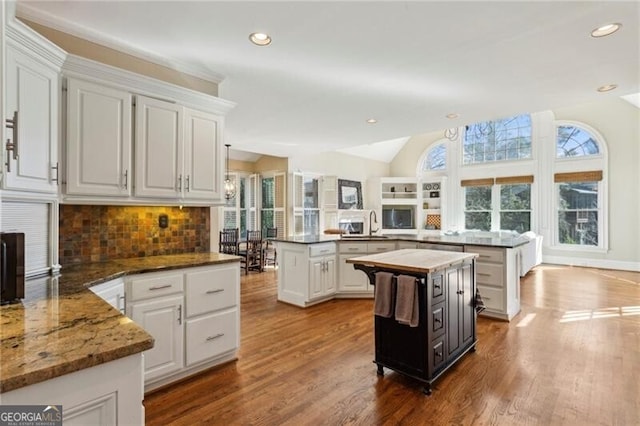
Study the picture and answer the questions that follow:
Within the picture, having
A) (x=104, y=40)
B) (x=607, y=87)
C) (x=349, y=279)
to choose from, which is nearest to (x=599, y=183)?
(x=607, y=87)

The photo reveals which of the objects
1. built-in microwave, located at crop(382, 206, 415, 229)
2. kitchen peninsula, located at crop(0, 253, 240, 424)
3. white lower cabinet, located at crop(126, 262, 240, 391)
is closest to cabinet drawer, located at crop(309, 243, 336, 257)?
white lower cabinet, located at crop(126, 262, 240, 391)

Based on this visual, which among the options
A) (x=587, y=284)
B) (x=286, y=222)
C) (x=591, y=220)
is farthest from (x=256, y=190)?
(x=591, y=220)

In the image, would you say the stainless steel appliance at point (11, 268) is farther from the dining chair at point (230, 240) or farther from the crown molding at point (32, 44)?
the dining chair at point (230, 240)

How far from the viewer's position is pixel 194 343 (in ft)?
7.90

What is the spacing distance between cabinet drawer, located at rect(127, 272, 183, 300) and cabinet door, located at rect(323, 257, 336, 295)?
2.46 metres

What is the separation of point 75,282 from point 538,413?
294 cm

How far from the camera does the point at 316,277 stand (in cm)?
436

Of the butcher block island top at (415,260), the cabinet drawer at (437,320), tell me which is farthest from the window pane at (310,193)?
the cabinet drawer at (437,320)

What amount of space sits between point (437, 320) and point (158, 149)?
2.52m

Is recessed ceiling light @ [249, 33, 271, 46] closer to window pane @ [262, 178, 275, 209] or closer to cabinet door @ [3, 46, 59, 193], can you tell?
cabinet door @ [3, 46, 59, 193]

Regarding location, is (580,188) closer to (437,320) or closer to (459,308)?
(459,308)

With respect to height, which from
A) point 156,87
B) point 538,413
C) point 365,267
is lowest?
point 538,413

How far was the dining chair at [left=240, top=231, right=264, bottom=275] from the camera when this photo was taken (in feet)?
21.7

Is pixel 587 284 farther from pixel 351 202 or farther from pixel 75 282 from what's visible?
pixel 75 282
